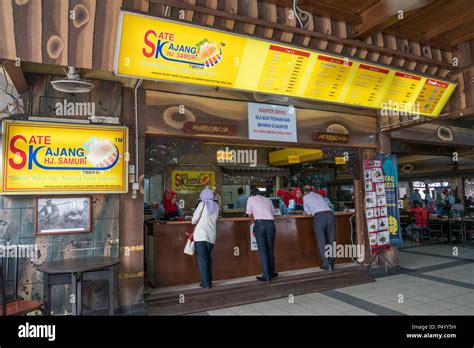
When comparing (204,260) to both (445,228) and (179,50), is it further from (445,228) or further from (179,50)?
(445,228)

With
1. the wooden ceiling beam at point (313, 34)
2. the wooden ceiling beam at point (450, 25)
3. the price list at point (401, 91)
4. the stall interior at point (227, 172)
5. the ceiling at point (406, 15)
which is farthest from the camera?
the stall interior at point (227, 172)

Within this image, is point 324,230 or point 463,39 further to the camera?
point 324,230

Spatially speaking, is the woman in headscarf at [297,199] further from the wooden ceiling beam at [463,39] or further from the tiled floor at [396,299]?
the wooden ceiling beam at [463,39]

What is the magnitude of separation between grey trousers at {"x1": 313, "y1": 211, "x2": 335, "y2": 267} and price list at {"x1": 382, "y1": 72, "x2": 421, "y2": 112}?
222 cm

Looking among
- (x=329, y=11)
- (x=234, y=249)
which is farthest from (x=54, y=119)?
(x=329, y=11)

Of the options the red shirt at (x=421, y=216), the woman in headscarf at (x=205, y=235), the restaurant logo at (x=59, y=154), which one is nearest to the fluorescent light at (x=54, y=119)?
the restaurant logo at (x=59, y=154)

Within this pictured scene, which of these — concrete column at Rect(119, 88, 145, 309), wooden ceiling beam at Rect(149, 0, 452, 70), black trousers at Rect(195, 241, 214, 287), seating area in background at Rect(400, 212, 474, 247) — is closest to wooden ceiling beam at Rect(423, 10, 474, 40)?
wooden ceiling beam at Rect(149, 0, 452, 70)

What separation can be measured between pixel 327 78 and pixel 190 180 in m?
5.94

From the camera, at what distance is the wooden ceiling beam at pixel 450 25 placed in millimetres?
4216

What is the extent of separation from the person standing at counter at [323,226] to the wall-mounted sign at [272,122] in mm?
1403

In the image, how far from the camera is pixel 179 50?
3811 millimetres

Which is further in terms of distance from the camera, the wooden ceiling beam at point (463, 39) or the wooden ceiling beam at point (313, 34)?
the wooden ceiling beam at point (463, 39)

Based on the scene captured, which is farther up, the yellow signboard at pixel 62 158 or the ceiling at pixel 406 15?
the ceiling at pixel 406 15

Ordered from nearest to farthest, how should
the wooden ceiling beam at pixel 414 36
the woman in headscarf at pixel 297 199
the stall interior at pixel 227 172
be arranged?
the wooden ceiling beam at pixel 414 36, the woman in headscarf at pixel 297 199, the stall interior at pixel 227 172
